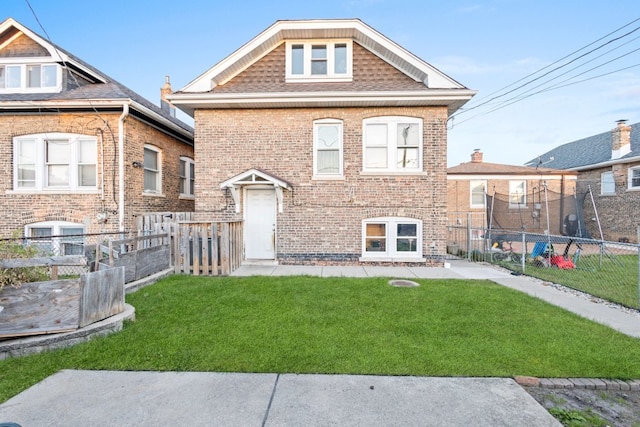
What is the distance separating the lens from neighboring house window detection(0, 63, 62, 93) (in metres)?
10.3

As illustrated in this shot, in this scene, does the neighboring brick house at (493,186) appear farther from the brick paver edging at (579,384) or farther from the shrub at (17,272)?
the shrub at (17,272)

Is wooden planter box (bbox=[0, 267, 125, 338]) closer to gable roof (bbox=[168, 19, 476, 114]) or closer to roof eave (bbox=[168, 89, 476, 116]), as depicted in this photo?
roof eave (bbox=[168, 89, 476, 116])

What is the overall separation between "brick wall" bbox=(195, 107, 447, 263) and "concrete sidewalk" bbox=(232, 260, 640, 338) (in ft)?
2.64

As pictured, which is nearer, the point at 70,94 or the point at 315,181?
the point at 70,94

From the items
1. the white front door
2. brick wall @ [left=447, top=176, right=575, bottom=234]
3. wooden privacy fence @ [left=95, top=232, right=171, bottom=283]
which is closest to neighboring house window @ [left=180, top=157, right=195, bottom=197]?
the white front door

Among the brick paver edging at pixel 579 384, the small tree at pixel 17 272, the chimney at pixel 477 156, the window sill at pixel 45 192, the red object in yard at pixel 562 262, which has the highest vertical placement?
the chimney at pixel 477 156

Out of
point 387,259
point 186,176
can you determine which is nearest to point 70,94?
point 186,176

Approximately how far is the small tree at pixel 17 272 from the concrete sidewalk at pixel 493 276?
14.8 ft

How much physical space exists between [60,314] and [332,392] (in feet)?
12.1

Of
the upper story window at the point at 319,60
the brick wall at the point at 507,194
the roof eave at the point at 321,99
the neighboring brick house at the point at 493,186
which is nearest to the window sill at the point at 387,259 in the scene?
the roof eave at the point at 321,99

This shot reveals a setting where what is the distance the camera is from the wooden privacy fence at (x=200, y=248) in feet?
27.6

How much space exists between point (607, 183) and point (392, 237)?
18.1 m

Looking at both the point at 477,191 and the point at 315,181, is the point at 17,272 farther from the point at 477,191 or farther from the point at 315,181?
the point at 477,191

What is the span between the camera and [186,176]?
13.8m
